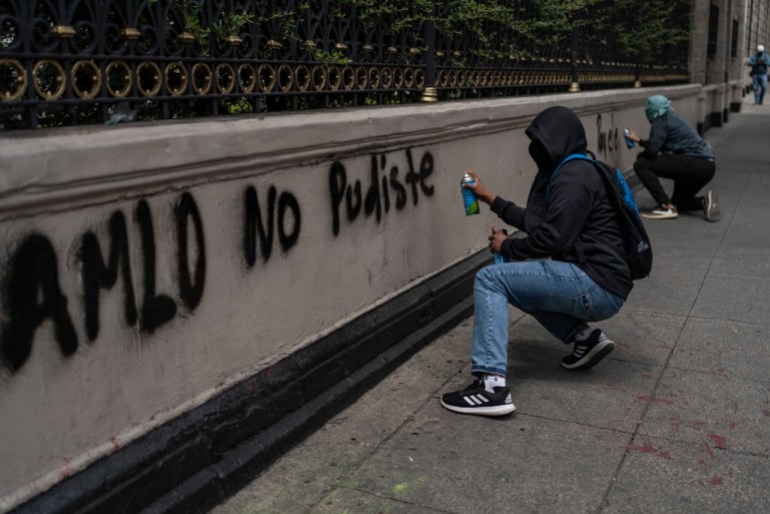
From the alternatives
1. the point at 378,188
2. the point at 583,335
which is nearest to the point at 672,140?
the point at 583,335

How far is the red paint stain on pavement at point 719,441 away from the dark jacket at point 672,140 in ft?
20.5

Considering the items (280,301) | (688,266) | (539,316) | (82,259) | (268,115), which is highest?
(268,115)

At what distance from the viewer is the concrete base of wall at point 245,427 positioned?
302 centimetres

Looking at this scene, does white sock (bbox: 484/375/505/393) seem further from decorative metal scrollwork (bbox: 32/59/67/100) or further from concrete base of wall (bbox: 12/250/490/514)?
decorative metal scrollwork (bbox: 32/59/67/100)

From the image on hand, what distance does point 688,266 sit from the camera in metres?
7.69

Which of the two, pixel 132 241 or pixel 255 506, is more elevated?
pixel 132 241

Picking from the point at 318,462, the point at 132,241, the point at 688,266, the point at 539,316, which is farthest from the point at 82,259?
the point at 688,266

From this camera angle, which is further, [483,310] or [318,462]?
[483,310]

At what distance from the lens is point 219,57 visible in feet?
12.7

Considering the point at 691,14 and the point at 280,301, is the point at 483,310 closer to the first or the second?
the point at 280,301

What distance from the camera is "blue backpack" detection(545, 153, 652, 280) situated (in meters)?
4.47

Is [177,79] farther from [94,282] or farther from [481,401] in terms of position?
[481,401]

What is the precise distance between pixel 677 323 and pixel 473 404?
7.29ft

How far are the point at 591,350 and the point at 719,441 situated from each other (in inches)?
38.8
